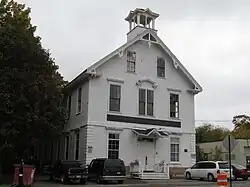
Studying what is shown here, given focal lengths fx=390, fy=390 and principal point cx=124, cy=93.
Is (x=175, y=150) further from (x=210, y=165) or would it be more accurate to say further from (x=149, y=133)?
(x=149, y=133)

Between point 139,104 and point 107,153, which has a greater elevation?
point 139,104

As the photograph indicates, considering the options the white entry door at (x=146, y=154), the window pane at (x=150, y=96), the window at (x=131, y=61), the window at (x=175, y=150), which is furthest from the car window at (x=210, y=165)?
the window at (x=131, y=61)

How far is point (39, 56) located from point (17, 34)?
210 centimetres

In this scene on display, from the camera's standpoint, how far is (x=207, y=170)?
31266 millimetres

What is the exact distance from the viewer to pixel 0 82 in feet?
83.6

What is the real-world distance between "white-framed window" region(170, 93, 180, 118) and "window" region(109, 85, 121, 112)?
17.2ft

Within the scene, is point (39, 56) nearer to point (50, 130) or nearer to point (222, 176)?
point (50, 130)

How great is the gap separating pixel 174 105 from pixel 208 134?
3850 centimetres

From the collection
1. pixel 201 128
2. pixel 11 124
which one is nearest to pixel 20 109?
pixel 11 124

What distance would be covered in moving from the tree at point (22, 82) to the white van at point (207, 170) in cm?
1226

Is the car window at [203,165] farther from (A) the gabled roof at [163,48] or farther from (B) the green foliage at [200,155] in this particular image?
(B) the green foliage at [200,155]

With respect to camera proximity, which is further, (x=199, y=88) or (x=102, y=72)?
(x=199, y=88)

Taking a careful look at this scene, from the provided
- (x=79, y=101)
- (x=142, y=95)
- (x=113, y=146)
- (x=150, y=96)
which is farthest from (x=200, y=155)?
(x=79, y=101)

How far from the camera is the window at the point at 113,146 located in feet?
103
